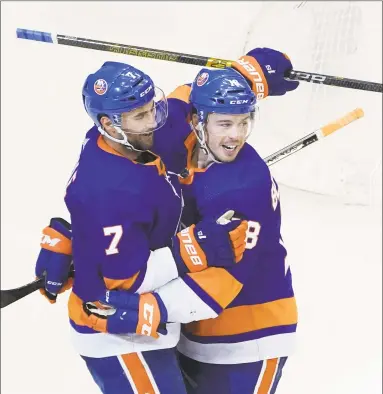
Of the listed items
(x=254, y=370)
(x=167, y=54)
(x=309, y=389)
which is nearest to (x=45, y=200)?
(x=167, y=54)

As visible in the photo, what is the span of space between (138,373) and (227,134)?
0.66m

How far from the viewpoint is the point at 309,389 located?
2764mm

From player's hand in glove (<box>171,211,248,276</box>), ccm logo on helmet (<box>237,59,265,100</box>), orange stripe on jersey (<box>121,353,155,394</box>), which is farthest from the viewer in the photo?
ccm logo on helmet (<box>237,59,265,100</box>)

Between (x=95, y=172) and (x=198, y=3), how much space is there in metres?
2.94

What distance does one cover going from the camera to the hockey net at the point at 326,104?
12.2 ft

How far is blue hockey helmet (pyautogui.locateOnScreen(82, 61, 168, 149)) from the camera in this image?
1.77 m

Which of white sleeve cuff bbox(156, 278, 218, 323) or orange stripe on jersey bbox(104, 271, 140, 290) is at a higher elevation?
orange stripe on jersey bbox(104, 271, 140, 290)

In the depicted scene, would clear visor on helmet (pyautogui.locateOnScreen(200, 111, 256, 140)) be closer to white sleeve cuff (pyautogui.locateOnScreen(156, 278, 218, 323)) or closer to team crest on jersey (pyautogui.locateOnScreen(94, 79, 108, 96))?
team crest on jersey (pyautogui.locateOnScreen(94, 79, 108, 96))

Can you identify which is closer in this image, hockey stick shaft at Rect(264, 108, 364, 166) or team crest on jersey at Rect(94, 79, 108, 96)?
team crest on jersey at Rect(94, 79, 108, 96)

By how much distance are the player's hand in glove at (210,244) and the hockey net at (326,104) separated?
1.86 meters

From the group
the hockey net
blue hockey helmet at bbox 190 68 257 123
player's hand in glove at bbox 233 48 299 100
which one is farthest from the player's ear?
the hockey net

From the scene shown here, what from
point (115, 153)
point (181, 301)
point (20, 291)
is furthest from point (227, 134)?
point (20, 291)

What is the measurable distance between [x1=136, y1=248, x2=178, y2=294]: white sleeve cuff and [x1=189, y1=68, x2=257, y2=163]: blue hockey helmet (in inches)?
10.7

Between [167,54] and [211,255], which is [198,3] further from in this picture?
[211,255]
